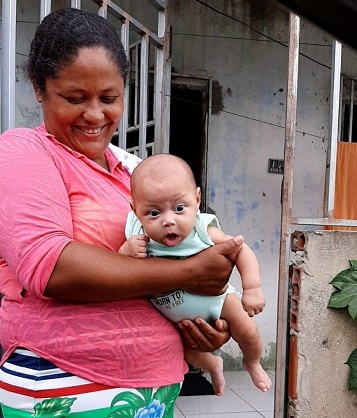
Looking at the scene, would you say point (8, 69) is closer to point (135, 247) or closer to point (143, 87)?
point (135, 247)

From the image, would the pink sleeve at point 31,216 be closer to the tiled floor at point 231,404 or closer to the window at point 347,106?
the tiled floor at point 231,404

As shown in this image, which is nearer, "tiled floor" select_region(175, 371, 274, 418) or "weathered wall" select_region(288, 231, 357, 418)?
"weathered wall" select_region(288, 231, 357, 418)

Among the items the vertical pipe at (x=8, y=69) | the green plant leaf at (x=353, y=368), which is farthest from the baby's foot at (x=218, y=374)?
the green plant leaf at (x=353, y=368)

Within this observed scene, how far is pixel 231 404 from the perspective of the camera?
16.1 feet

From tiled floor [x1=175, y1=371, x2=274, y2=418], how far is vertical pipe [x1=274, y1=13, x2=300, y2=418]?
1.40 m

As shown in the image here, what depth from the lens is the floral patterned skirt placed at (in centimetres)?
121

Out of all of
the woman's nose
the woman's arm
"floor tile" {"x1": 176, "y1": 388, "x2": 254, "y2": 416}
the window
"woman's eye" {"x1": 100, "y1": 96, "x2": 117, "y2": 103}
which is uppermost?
the window

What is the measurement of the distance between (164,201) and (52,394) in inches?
19.4

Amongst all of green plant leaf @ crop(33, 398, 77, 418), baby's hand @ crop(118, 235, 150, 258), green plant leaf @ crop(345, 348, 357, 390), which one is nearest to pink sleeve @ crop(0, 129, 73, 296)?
baby's hand @ crop(118, 235, 150, 258)

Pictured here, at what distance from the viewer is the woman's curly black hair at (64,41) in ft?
4.17

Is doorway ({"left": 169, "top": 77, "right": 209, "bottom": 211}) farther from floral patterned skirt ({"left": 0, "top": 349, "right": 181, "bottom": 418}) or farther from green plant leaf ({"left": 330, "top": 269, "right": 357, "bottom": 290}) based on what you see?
floral patterned skirt ({"left": 0, "top": 349, "right": 181, "bottom": 418})

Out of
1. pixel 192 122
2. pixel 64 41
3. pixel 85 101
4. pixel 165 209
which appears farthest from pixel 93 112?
pixel 192 122

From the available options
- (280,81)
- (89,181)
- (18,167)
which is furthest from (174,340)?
(280,81)

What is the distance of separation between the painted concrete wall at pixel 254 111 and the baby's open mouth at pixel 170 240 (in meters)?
4.21
